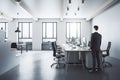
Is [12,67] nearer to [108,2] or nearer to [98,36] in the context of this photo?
[98,36]

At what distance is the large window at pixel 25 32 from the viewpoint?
18766mm

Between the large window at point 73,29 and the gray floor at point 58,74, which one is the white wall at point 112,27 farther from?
the large window at point 73,29

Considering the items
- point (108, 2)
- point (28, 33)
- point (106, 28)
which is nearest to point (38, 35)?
point (28, 33)

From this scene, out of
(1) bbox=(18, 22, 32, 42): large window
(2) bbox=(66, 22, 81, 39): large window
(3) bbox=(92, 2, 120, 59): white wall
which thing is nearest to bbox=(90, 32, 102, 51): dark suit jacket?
(3) bbox=(92, 2, 120, 59): white wall

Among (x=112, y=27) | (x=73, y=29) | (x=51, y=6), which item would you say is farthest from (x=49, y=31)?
(x=112, y=27)

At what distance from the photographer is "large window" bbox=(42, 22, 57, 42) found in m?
18.6

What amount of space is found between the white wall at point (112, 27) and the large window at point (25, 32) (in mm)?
8017

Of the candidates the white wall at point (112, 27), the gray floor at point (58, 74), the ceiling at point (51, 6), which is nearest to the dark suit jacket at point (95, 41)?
the gray floor at point (58, 74)

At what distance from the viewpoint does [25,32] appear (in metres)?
18.9

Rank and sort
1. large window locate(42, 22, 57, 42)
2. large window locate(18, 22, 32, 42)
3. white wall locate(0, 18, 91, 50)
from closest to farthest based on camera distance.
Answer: white wall locate(0, 18, 91, 50), large window locate(42, 22, 57, 42), large window locate(18, 22, 32, 42)

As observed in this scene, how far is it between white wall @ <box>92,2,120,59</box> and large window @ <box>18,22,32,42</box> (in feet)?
26.3

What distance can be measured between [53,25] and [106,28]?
711 cm

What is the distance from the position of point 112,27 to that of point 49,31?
8.59m

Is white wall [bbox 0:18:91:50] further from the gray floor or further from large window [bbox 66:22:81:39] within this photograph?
the gray floor
